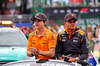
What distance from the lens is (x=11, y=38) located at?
8688mm

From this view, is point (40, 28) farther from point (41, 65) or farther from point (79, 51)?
point (41, 65)

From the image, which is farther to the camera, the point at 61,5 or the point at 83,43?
the point at 61,5

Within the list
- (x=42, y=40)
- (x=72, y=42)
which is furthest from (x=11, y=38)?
(x=72, y=42)

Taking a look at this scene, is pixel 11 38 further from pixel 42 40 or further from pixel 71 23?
pixel 71 23

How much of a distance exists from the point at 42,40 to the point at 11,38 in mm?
3509

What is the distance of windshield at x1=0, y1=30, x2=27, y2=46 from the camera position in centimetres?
849

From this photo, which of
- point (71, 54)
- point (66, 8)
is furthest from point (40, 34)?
point (66, 8)

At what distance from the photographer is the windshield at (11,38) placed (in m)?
8.49

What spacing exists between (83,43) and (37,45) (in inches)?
32.0

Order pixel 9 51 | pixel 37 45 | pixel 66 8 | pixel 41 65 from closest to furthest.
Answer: pixel 41 65, pixel 37 45, pixel 9 51, pixel 66 8

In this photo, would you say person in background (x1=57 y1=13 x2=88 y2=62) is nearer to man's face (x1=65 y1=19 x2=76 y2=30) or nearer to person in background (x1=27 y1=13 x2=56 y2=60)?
man's face (x1=65 y1=19 x2=76 y2=30)

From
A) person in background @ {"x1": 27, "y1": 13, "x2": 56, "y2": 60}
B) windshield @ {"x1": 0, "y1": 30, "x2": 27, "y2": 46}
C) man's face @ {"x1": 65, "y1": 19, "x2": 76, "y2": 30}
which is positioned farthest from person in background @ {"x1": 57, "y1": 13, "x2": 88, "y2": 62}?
windshield @ {"x1": 0, "y1": 30, "x2": 27, "y2": 46}

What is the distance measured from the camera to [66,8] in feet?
109

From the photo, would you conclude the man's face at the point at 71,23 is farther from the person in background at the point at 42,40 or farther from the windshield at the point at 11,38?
the windshield at the point at 11,38
